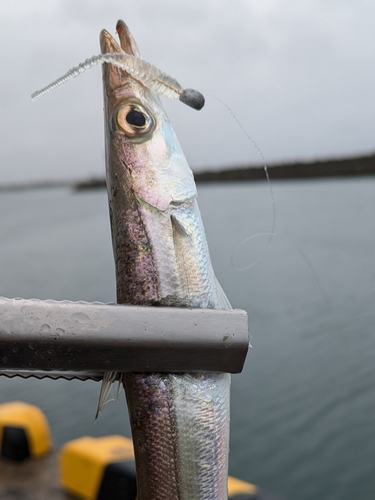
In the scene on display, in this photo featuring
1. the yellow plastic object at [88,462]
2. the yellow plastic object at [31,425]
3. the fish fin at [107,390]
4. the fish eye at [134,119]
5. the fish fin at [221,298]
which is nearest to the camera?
the fish fin at [107,390]

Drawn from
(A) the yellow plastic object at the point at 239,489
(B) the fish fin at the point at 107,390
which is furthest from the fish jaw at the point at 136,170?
(A) the yellow plastic object at the point at 239,489

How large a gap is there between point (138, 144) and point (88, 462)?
186 inches

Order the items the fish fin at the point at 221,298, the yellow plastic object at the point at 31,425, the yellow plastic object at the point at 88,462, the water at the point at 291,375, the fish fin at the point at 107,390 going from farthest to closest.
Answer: the water at the point at 291,375 < the yellow plastic object at the point at 31,425 < the yellow plastic object at the point at 88,462 < the fish fin at the point at 221,298 < the fish fin at the point at 107,390

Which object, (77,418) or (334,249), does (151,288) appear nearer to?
(77,418)

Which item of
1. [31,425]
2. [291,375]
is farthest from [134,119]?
[291,375]

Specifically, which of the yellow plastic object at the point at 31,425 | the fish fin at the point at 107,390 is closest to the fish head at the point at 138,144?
the fish fin at the point at 107,390

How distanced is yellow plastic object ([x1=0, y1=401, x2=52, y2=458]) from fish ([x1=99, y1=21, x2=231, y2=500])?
5819mm

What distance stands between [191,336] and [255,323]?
15.6 m

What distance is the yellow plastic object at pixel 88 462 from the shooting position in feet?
17.2

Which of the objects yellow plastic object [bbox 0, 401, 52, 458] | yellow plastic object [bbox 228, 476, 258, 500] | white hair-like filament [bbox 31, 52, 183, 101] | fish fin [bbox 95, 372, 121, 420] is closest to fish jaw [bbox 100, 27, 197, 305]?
white hair-like filament [bbox 31, 52, 183, 101]

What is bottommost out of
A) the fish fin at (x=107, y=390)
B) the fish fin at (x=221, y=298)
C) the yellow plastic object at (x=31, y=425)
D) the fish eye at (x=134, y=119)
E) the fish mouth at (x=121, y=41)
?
the fish fin at (x=107, y=390)

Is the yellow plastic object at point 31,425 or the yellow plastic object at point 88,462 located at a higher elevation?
the yellow plastic object at point 31,425

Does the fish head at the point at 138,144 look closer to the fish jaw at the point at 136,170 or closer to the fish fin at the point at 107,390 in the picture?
the fish jaw at the point at 136,170

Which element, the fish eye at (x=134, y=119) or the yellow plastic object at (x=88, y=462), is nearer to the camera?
the fish eye at (x=134, y=119)
